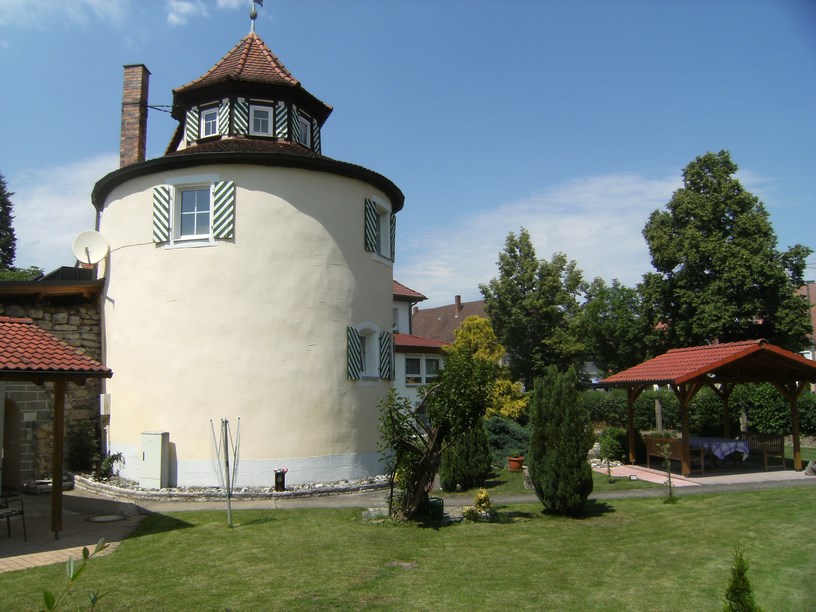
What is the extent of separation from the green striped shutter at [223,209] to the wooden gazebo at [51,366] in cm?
479

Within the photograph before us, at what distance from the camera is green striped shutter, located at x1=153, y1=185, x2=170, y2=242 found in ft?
47.7

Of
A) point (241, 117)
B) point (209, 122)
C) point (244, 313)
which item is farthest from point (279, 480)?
point (209, 122)

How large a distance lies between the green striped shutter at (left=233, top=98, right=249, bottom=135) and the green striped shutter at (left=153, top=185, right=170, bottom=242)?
9.41 feet

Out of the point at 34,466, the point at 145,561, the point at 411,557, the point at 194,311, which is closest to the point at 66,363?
the point at 145,561

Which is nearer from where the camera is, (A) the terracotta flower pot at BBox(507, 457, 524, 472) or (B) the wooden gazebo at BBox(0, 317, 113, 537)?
(B) the wooden gazebo at BBox(0, 317, 113, 537)

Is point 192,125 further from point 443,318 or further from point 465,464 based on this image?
point 443,318

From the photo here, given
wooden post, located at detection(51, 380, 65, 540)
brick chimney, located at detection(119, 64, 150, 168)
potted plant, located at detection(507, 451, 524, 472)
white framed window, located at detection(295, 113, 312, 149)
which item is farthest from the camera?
potted plant, located at detection(507, 451, 524, 472)

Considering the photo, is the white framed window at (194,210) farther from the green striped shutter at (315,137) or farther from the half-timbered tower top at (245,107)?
the green striped shutter at (315,137)

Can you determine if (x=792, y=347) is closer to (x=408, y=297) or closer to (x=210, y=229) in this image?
(x=408, y=297)

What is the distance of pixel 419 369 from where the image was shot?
3112cm

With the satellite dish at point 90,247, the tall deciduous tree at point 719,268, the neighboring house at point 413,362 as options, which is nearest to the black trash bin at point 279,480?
the satellite dish at point 90,247

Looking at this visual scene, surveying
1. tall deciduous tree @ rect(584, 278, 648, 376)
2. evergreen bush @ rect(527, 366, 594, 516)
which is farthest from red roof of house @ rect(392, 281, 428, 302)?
evergreen bush @ rect(527, 366, 594, 516)

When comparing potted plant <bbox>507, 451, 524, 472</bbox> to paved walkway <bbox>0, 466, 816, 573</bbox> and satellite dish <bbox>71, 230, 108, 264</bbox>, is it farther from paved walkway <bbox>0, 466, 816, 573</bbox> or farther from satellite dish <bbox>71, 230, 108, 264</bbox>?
satellite dish <bbox>71, 230, 108, 264</bbox>

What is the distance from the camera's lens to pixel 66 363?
9.69 metres
